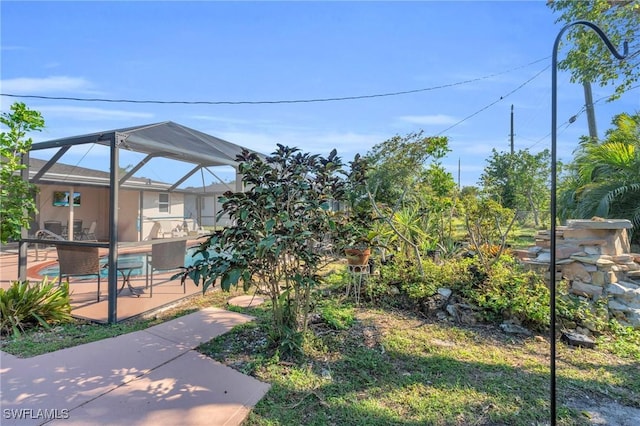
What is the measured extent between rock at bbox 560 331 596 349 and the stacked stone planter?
107 cm

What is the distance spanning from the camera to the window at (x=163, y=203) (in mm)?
13532

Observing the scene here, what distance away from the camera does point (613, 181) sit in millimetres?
6070

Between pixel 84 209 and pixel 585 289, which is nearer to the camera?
pixel 585 289

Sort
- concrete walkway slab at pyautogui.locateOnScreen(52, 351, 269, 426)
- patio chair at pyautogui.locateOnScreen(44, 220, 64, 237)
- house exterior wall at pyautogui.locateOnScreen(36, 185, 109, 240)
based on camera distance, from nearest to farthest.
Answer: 1. concrete walkway slab at pyautogui.locateOnScreen(52, 351, 269, 426)
2. patio chair at pyautogui.locateOnScreen(44, 220, 64, 237)
3. house exterior wall at pyautogui.locateOnScreen(36, 185, 109, 240)

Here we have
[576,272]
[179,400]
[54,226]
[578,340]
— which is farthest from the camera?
[54,226]

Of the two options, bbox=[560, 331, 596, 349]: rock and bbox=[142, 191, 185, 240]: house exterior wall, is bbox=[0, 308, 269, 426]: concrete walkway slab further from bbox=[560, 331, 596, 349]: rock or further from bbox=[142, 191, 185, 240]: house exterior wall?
bbox=[142, 191, 185, 240]: house exterior wall

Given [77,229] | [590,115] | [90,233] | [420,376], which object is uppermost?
[590,115]

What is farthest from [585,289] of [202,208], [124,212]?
[124,212]

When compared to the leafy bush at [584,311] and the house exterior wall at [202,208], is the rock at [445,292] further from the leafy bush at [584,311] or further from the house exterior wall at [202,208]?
the house exterior wall at [202,208]

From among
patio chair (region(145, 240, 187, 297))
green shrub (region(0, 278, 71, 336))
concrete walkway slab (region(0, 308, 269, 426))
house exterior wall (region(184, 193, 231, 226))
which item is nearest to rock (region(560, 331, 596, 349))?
concrete walkway slab (region(0, 308, 269, 426))

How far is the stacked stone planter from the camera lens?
3.99 m

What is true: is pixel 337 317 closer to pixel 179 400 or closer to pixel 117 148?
pixel 179 400

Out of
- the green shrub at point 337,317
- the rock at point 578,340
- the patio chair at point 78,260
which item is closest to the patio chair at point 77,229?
the patio chair at point 78,260

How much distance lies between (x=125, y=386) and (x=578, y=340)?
4.36m
